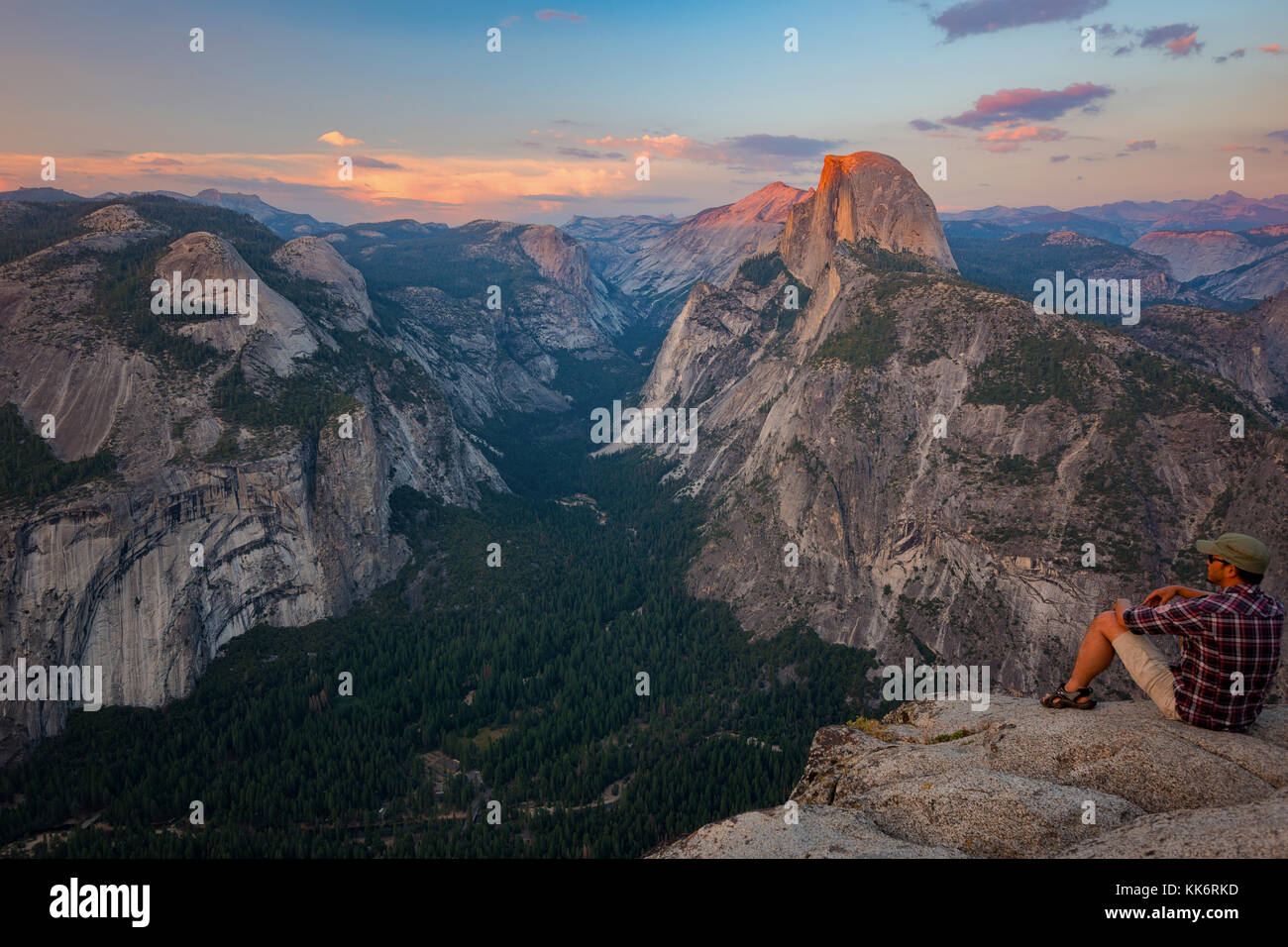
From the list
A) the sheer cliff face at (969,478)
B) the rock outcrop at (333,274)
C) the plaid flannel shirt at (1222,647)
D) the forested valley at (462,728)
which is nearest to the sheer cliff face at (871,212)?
the sheer cliff face at (969,478)

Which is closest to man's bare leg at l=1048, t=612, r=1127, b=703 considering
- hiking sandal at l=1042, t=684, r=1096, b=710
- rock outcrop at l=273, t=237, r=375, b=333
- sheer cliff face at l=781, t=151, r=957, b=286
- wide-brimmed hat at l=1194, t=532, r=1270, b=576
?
hiking sandal at l=1042, t=684, r=1096, b=710

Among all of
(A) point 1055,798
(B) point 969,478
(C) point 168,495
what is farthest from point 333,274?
(A) point 1055,798

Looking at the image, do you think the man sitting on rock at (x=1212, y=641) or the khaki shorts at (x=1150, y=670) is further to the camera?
the khaki shorts at (x=1150, y=670)

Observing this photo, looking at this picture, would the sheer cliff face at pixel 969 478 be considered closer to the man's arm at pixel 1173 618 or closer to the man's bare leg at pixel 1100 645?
the man's bare leg at pixel 1100 645

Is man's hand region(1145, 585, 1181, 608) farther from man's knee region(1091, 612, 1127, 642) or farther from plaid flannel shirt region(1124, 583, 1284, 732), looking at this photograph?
man's knee region(1091, 612, 1127, 642)

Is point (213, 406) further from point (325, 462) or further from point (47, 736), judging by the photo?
point (47, 736)

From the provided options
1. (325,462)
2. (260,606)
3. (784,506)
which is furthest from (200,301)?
(784,506)

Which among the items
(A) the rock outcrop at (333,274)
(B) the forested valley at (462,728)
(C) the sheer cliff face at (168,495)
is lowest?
(B) the forested valley at (462,728)

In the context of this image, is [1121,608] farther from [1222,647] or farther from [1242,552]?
[1242,552]
